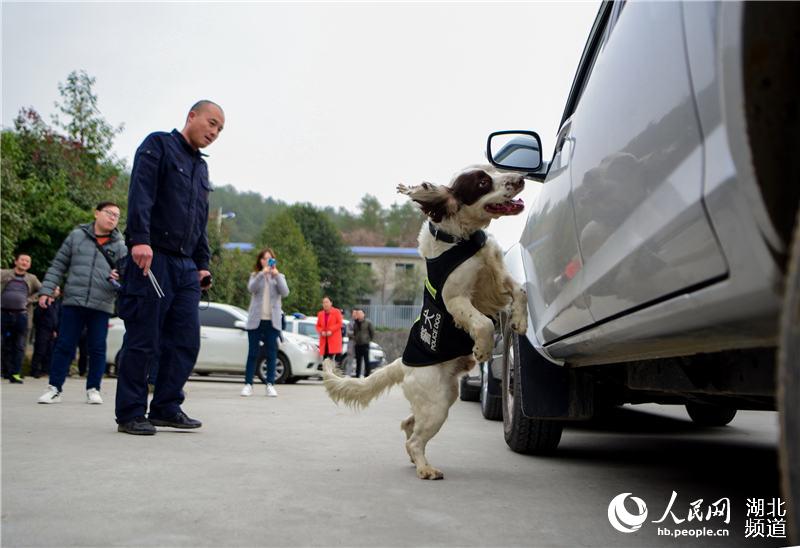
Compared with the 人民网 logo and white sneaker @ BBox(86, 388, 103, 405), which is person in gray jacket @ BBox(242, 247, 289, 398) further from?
the 人民网 logo

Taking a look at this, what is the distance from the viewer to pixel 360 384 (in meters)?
4.54

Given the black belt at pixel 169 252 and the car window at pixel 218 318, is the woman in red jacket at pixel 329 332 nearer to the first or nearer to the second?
the car window at pixel 218 318

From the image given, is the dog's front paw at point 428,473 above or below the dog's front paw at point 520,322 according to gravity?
below

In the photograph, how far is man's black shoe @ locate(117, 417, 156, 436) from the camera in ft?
17.3

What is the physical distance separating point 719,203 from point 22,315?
498 inches

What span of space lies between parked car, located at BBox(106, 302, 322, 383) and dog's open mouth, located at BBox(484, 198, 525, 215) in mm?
11916

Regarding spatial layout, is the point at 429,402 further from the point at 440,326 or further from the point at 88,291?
the point at 88,291

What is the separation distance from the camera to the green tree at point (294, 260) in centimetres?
5347

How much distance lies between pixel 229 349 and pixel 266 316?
5.22m

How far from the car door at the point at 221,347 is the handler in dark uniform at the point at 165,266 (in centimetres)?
999

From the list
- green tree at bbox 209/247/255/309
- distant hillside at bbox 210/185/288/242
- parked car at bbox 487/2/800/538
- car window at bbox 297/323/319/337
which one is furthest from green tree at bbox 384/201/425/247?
parked car at bbox 487/2/800/538

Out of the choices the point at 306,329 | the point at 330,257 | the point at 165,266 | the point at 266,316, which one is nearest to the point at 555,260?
the point at 165,266

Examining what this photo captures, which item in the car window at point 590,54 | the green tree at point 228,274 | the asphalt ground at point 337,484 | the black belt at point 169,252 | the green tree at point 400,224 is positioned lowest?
the asphalt ground at point 337,484

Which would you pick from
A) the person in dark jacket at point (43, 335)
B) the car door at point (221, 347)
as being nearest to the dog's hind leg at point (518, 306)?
→ the person in dark jacket at point (43, 335)
